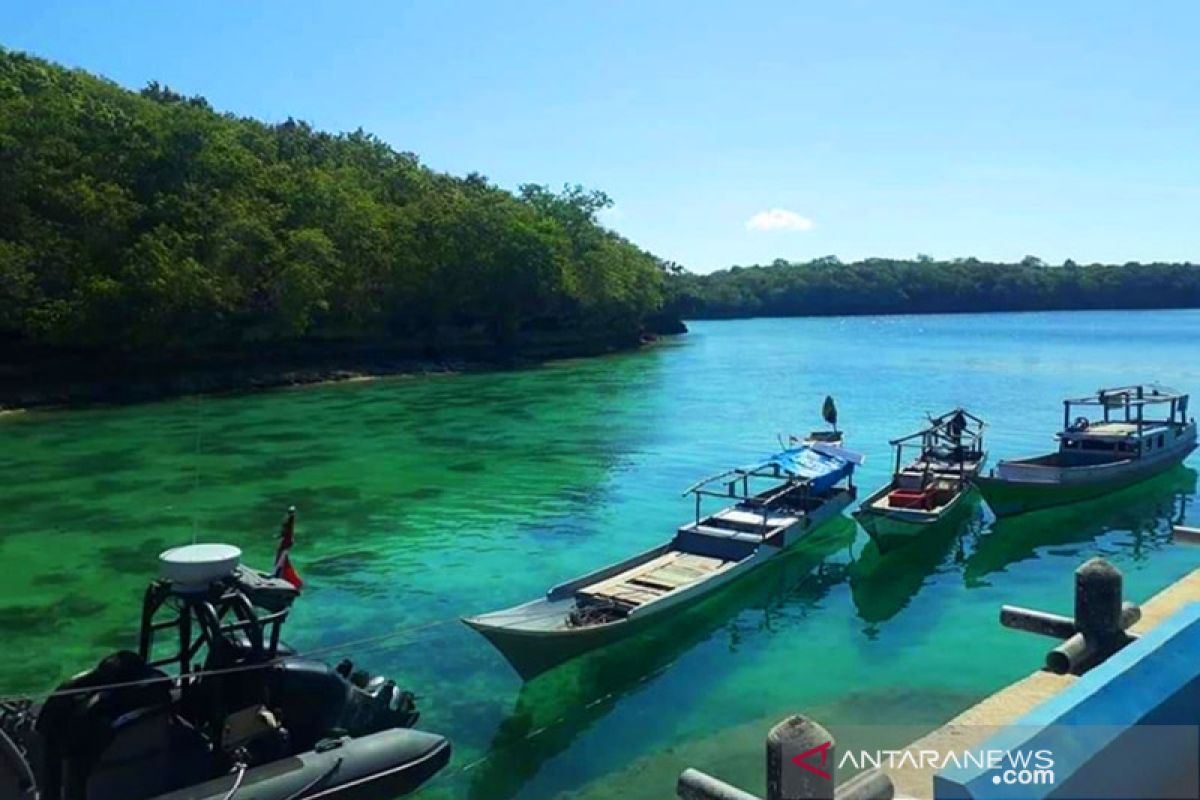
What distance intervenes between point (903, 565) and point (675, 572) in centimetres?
608

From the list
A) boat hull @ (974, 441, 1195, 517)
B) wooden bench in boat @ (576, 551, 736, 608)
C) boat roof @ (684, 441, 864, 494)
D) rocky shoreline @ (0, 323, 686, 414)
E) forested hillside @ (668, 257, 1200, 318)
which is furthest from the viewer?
forested hillside @ (668, 257, 1200, 318)

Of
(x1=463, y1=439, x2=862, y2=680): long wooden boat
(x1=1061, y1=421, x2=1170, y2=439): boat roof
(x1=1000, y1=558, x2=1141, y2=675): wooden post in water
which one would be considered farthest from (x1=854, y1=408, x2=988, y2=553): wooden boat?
(x1=1000, y1=558, x2=1141, y2=675): wooden post in water

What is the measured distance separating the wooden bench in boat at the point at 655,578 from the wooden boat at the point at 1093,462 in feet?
29.5

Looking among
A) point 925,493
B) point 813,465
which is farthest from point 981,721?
point 925,493

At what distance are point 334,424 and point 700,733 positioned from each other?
29.1 meters

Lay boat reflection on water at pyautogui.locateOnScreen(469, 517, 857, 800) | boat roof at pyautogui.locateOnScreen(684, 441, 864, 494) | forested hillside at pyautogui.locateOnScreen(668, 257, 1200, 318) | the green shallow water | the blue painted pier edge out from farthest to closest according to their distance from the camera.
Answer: forested hillside at pyautogui.locateOnScreen(668, 257, 1200, 318)
boat roof at pyautogui.locateOnScreen(684, 441, 864, 494)
the green shallow water
boat reflection on water at pyautogui.locateOnScreen(469, 517, 857, 800)
the blue painted pier edge

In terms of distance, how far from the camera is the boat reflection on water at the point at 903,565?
52.0 feet

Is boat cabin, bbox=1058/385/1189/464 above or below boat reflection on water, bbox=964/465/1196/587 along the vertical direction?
above

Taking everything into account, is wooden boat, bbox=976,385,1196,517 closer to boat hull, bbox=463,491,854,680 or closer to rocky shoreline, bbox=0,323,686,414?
boat hull, bbox=463,491,854,680

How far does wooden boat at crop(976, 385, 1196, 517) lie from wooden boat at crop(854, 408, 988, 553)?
80 centimetres

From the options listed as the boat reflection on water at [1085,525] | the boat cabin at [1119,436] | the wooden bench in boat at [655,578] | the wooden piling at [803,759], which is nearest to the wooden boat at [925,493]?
the boat reflection on water at [1085,525]

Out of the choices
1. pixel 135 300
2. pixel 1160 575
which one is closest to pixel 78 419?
A: pixel 135 300

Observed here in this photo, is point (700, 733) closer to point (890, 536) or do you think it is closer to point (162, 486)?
point (890, 536)

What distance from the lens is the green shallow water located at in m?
11.4
